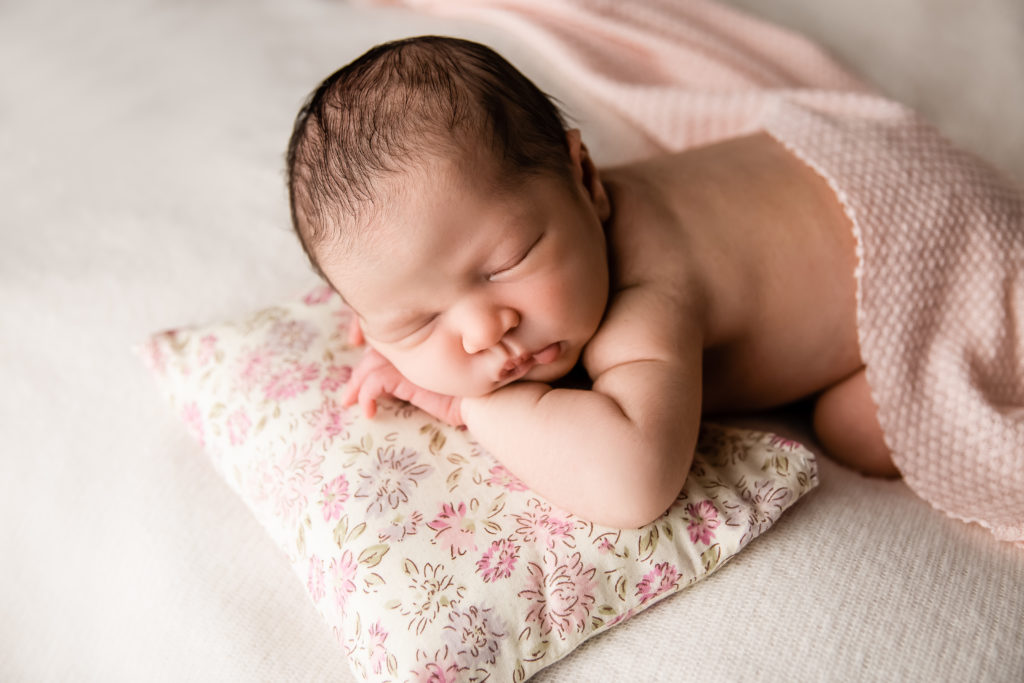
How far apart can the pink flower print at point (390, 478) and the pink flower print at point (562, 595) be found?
0.53ft

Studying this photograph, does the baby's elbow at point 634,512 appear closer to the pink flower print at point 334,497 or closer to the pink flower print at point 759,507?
the pink flower print at point 759,507

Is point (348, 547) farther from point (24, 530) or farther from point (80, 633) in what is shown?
point (24, 530)

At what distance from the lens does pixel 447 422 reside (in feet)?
3.39

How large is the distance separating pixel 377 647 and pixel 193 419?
0.45m

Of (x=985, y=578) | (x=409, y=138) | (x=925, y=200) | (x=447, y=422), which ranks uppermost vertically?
(x=409, y=138)

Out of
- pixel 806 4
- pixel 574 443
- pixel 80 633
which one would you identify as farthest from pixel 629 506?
pixel 806 4

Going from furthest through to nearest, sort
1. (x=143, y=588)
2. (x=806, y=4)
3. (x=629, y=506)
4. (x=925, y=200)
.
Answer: (x=806, y=4), (x=925, y=200), (x=143, y=588), (x=629, y=506)

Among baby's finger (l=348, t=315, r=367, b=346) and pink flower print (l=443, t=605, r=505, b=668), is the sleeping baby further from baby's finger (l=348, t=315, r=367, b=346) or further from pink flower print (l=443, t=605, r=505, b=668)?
pink flower print (l=443, t=605, r=505, b=668)

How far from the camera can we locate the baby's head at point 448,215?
0.89 meters

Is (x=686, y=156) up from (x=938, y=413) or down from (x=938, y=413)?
up

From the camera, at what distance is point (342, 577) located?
90 centimetres

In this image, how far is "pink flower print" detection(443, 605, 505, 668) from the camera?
0.84 metres

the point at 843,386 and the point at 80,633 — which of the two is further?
the point at 843,386

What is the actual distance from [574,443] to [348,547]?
26cm
